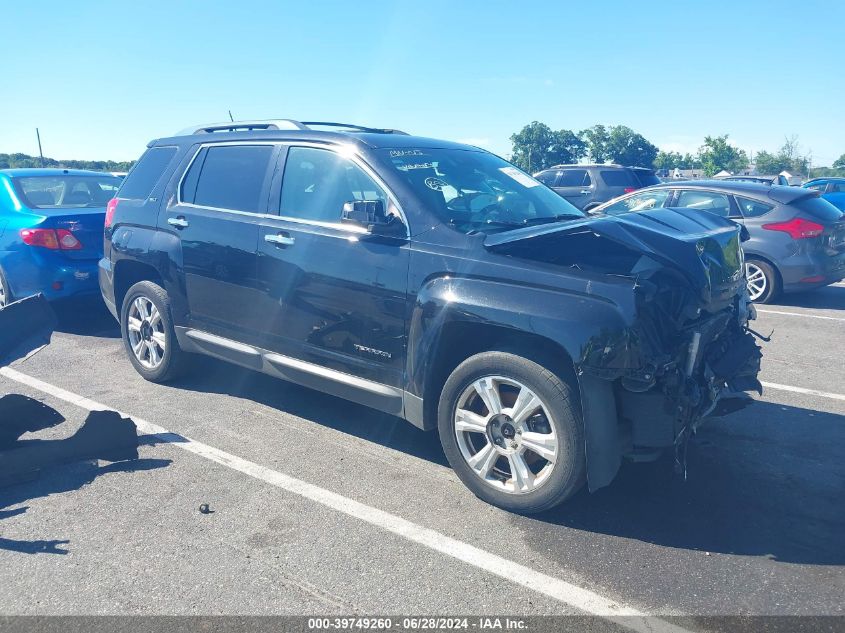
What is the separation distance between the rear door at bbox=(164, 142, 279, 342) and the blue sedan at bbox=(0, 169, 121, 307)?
2.44m

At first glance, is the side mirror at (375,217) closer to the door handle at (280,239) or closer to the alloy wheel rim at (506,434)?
the door handle at (280,239)

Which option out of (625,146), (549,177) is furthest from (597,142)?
(549,177)

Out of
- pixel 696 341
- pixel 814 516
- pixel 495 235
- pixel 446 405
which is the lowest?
pixel 814 516

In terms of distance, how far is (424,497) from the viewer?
392 cm

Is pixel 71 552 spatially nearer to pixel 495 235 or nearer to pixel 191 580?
pixel 191 580

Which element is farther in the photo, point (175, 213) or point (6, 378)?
point (6, 378)

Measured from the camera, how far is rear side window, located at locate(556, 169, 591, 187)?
53.9ft

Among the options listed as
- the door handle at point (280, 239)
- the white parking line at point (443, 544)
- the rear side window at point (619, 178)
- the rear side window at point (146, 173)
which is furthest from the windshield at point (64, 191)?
the rear side window at point (619, 178)

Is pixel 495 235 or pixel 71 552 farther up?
pixel 495 235

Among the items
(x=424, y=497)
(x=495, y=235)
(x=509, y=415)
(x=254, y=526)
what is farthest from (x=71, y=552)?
(x=495, y=235)

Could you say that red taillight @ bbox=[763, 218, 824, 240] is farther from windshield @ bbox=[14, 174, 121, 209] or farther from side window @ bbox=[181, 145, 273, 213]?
windshield @ bbox=[14, 174, 121, 209]

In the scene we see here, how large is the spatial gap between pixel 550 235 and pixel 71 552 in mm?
2847

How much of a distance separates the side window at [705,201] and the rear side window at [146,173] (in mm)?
6958

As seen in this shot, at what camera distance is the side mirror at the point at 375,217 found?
409 cm
